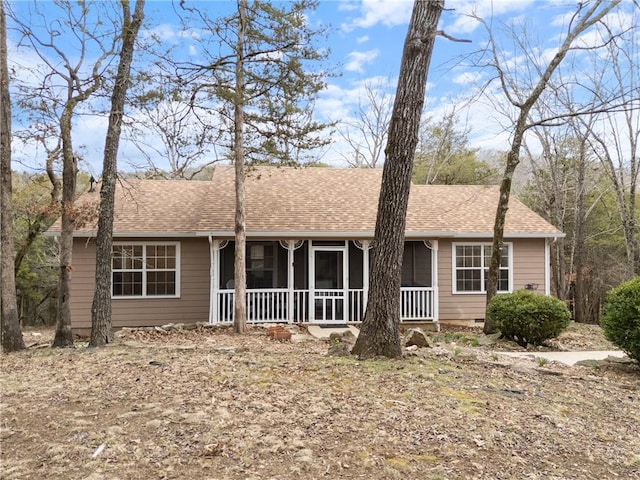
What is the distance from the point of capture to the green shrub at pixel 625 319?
6.98m

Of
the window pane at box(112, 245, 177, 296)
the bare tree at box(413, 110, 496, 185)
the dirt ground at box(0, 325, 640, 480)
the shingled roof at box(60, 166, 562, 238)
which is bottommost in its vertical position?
the dirt ground at box(0, 325, 640, 480)

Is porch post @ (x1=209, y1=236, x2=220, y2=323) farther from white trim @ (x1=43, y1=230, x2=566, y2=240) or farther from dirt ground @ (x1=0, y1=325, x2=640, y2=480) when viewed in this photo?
dirt ground @ (x1=0, y1=325, x2=640, y2=480)

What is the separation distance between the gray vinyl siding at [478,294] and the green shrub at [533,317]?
3.77 meters

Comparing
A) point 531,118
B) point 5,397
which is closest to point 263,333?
point 5,397

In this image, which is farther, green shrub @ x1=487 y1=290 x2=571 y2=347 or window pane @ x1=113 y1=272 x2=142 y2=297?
window pane @ x1=113 y1=272 x2=142 y2=297

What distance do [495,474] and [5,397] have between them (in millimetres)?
4682

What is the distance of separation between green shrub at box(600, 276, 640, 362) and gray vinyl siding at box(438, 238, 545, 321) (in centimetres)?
642

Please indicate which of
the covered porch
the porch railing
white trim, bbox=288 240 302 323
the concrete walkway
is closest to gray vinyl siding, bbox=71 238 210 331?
the covered porch

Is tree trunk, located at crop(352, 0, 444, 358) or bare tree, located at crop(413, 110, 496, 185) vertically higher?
bare tree, located at crop(413, 110, 496, 185)

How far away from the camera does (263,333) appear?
1089cm

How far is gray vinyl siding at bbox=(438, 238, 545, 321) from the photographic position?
13.9 meters

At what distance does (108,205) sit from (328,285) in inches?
287

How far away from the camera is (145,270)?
42.2 feet

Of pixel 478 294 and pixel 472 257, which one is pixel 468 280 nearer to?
pixel 478 294
